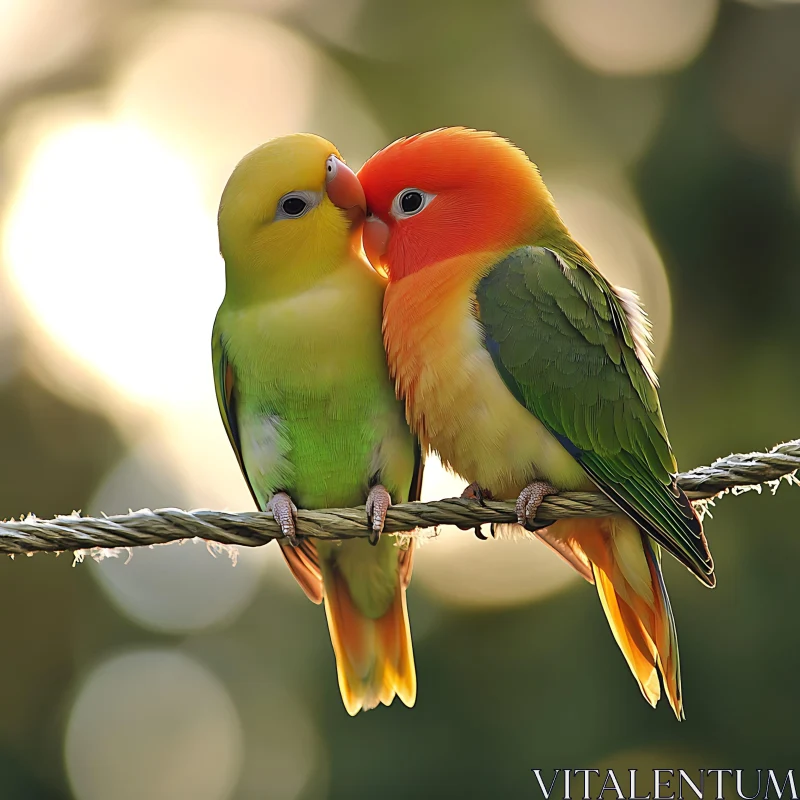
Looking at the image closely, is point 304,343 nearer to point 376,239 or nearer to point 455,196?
point 376,239

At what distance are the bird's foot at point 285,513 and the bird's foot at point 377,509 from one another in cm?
27

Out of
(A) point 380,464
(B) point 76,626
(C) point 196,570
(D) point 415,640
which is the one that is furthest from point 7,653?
(A) point 380,464

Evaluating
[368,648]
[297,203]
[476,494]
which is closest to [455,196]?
[297,203]

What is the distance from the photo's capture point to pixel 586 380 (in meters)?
3.51

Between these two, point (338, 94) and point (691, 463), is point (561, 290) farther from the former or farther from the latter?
point (338, 94)

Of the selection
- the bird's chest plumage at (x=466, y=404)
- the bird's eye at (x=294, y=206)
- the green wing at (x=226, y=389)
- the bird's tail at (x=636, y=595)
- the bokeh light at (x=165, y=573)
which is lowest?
the bird's tail at (x=636, y=595)

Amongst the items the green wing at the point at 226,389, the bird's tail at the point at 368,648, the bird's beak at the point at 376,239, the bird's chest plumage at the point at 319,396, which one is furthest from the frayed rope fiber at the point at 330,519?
the bird's beak at the point at 376,239

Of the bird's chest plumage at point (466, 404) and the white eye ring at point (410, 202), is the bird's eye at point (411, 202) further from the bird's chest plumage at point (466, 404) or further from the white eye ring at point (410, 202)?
the bird's chest plumage at point (466, 404)

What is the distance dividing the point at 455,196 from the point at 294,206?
60cm

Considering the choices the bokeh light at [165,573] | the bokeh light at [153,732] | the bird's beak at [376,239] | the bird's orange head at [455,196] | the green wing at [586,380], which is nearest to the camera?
the green wing at [586,380]

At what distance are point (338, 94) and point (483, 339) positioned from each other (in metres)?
10.1

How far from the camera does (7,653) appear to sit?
11.8m

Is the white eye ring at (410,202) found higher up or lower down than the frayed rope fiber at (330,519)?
higher up

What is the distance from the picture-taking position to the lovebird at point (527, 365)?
3383mm
